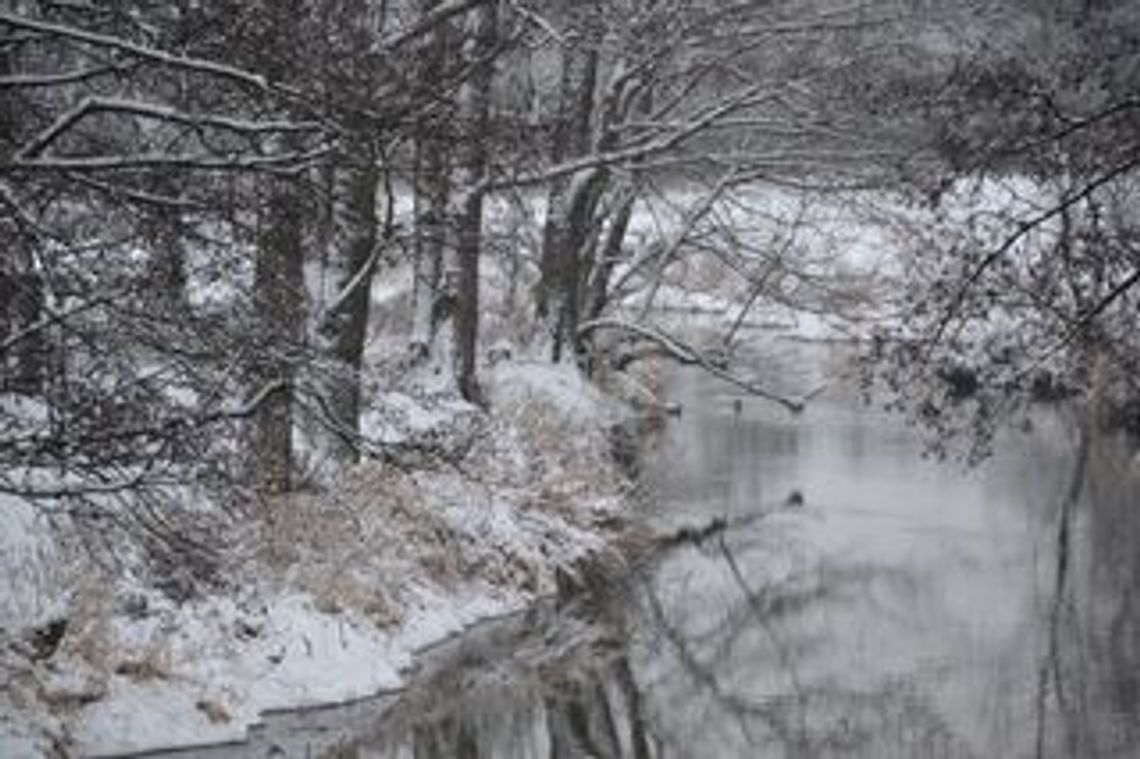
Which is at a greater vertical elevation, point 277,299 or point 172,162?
point 172,162

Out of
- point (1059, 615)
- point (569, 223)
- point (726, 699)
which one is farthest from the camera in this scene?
point (569, 223)

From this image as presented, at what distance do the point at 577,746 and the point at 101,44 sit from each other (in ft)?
18.4

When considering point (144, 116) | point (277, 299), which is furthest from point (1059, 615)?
point (144, 116)

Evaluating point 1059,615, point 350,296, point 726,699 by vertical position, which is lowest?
point 726,699

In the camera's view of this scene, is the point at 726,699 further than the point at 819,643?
No

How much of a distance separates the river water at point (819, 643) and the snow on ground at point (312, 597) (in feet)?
1.08

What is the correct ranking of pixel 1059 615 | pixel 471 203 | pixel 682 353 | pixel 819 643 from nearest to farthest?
pixel 819 643
pixel 1059 615
pixel 471 203
pixel 682 353

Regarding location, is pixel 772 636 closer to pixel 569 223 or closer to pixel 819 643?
pixel 819 643

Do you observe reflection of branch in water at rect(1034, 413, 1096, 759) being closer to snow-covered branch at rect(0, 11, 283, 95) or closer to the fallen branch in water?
the fallen branch in water

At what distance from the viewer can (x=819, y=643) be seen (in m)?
15.4

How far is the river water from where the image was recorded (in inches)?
481

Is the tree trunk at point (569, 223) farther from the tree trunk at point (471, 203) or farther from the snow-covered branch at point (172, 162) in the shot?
the snow-covered branch at point (172, 162)

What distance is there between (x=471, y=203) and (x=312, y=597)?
7.29 meters

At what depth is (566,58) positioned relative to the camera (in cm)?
2361
